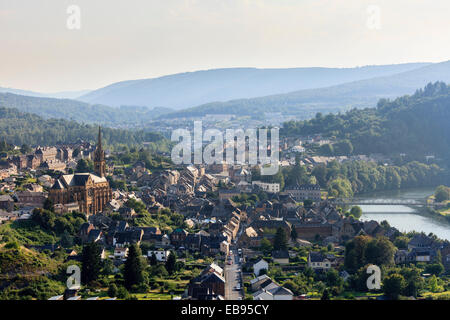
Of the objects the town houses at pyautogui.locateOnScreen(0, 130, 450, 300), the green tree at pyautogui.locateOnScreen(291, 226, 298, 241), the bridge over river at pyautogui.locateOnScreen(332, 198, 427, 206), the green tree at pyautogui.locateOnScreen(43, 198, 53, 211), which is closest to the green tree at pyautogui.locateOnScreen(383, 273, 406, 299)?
the town houses at pyautogui.locateOnScreen(0, 130, 450, 300)

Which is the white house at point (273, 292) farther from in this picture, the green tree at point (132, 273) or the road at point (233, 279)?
the green tree at point (132, 273)

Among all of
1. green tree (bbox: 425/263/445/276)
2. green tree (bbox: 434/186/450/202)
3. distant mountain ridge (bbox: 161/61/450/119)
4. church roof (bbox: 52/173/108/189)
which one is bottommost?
green tree (bbox: 434/186/450/202)

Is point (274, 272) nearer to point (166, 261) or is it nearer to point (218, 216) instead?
point (166, 261)

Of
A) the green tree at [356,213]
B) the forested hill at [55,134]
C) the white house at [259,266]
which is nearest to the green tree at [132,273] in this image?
the white house at [259,266]

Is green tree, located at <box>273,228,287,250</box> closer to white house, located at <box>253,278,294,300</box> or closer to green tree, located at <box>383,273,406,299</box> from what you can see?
green tree, located at <box>383,273,406,299</box>

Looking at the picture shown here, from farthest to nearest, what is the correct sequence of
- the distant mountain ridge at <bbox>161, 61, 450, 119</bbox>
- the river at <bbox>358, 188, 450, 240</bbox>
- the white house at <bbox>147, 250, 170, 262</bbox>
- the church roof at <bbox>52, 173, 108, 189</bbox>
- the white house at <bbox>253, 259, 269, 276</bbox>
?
the distant mountain ridge at <bbox>161, 61, 450, 119</bbox>
the river at <bbox>358, 188, 450, 240</bbox>
the church roof at <bbox>52, 173, 108, 189</bbox>
the white house at <bbox>147, 250, 170, 262</bbox>
the white house at <bbox>253, 259, 269, 276</bbox>
